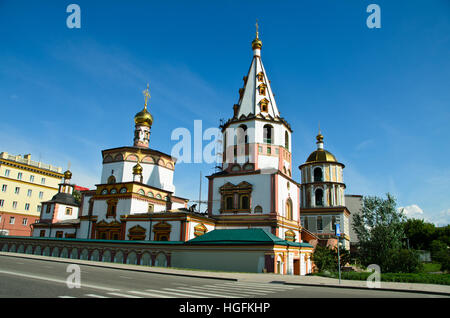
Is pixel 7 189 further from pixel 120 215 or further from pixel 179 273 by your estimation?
pixel 179 273

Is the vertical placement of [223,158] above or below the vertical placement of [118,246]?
above

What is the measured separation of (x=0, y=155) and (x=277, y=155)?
1813 inches

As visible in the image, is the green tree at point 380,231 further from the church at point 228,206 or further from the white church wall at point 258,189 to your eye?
the white church wall at point 258,189

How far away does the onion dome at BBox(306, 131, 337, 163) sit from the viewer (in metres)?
46.3

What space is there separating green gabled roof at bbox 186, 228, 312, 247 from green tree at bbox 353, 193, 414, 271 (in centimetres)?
717

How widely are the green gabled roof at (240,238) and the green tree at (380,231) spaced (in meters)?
7.17

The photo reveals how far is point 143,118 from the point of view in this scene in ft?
141

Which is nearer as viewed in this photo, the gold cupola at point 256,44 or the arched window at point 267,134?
the arched window at point 267,134

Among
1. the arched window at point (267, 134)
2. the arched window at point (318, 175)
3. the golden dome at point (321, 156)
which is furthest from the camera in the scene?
the golden dome at point (321, 156)

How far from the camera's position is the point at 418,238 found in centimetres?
6962

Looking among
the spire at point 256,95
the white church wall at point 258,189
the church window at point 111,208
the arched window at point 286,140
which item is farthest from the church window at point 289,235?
the church window at point 111,208

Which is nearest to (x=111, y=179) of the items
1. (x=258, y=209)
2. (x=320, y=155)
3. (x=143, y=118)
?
(x=143, y=118)

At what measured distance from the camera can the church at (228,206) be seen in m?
24.9
